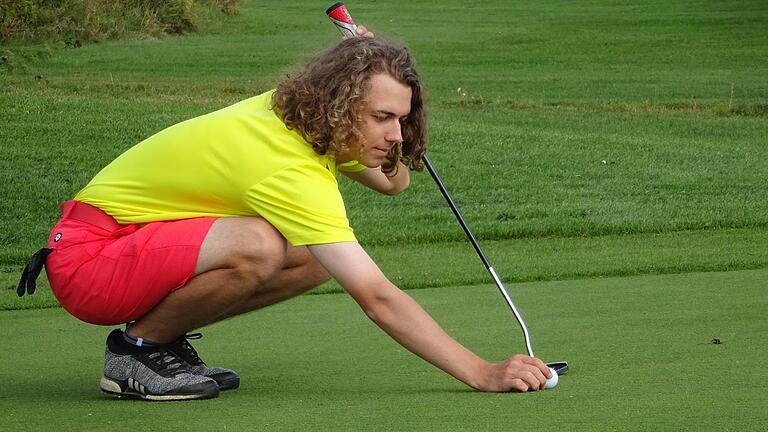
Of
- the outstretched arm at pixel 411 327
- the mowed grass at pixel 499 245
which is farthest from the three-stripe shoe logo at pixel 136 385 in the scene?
the outstretched arm at pixel 411 327

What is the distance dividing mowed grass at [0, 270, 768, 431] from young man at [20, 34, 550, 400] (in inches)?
5.3

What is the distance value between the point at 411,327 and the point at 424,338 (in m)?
0.05

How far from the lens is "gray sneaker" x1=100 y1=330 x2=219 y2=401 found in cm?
421

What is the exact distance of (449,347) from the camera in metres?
4.00

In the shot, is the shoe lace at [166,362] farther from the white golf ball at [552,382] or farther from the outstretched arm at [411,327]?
the white golf ball at [552,382]

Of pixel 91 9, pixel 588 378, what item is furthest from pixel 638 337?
pixel 91 9

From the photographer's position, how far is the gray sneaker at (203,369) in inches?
171

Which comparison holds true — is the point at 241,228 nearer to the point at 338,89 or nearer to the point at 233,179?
the point at 233,179

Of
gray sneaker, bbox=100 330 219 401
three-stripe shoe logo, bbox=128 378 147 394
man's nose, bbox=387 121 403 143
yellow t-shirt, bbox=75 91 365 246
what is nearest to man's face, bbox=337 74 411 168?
man's nose, bbox=387 121 403 143

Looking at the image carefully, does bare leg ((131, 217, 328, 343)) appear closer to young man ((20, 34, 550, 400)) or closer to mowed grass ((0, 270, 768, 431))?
young man ((20, 34, 550, 400))

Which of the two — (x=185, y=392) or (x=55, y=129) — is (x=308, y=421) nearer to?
(x=185, y=392)

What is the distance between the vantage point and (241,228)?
162 inches

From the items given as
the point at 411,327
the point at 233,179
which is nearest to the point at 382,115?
the point at 233,179

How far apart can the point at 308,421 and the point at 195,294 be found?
2.31 feet
